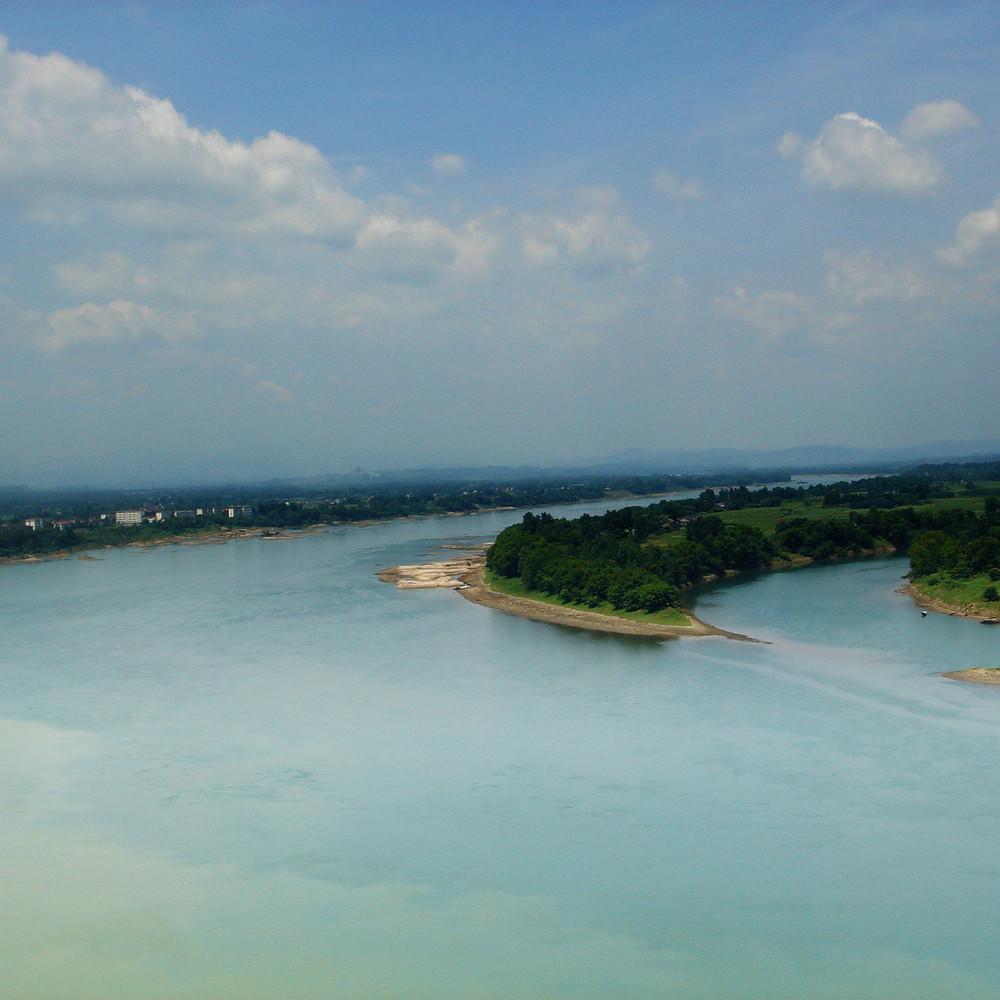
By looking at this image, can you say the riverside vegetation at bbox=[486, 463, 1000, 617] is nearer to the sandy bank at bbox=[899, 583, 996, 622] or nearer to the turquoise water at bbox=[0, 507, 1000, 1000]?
the sandy bank at bbox=[899, 583, 996, 622]

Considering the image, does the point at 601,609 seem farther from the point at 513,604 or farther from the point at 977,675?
the point at 977,675

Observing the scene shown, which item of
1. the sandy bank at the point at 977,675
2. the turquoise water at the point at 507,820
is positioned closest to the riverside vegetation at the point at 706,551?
the turquoise water at the point at 507,820

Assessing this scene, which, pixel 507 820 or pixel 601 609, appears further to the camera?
pixel 601 609

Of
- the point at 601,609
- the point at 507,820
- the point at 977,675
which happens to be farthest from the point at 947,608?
the point at 507,820

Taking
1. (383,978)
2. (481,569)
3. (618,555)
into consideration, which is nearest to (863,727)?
(383,978)

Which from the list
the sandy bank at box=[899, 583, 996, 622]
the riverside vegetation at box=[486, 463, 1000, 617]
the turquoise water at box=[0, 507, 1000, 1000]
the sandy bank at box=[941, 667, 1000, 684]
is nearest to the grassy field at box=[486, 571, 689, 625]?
the riverside vegetation at box=[486, 463, 1000, 617]

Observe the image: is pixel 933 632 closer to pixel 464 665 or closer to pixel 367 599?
pixel 464 665
